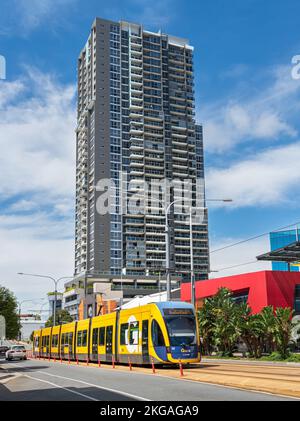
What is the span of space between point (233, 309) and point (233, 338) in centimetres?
204

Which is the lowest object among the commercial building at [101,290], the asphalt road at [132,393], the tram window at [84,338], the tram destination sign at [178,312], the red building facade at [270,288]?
the asphalt road at [132,393]

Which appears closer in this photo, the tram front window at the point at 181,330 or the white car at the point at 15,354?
the tram front window at the point at 181,330

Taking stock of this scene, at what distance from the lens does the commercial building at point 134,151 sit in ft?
435

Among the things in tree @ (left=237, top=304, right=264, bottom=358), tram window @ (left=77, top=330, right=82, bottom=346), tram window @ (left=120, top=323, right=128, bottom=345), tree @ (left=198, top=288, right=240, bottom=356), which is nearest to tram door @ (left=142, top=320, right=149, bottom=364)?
tram window @ (left=120, top=323, right=128, bottom=345)

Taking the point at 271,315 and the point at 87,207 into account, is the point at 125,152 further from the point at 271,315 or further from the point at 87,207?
the point at 271,315

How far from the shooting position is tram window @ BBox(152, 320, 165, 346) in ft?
77.3

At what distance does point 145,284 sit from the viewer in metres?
132

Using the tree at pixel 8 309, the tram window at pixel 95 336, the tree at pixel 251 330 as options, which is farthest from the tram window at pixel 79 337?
the tree at pixel 8 309

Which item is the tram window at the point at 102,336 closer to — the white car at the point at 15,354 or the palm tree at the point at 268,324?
the palm tree at the point at 268,324

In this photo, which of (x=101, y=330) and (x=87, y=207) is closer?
(x=101, y=330)

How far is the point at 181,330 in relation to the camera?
2391 cm

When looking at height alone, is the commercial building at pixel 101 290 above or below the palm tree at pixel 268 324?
above

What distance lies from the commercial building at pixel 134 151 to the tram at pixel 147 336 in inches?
3748
